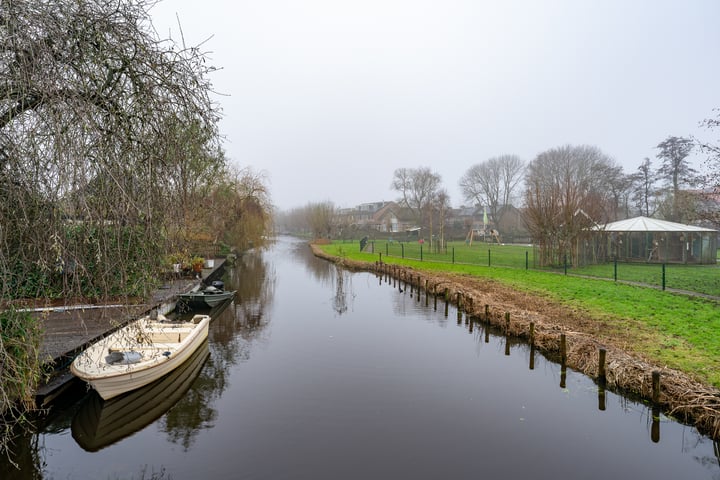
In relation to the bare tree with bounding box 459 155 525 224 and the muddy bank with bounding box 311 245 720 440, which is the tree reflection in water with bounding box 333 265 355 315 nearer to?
the muddy bank with bounding box 311 245 720 440

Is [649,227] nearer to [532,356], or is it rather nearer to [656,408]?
[532,356]

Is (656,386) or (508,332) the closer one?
(656,386)

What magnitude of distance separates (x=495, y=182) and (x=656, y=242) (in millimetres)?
33735

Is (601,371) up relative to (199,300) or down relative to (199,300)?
down

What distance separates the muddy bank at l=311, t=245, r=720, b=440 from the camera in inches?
231

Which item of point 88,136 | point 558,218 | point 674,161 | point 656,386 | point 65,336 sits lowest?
point 656,386

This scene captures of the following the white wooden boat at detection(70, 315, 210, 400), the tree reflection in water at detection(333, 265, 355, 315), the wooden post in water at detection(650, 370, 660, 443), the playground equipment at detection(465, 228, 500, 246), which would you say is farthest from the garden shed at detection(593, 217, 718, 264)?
the white wooden boat at detection(70, 315, 210, 400)

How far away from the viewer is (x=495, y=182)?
55750 millimetres

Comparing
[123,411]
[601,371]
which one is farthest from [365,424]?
[601,371]

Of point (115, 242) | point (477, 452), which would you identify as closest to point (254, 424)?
point (477, 452)

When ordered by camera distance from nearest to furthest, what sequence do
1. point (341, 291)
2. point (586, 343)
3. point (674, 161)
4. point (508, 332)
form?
point (586, 343), point (508, 332), point (341, 291), point (674, 161)

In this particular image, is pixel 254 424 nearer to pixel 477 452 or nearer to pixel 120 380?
pixel 120 380

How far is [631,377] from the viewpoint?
6.83 meters

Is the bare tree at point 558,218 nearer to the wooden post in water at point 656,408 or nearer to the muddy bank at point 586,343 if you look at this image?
the muddy bank at point 586,343
